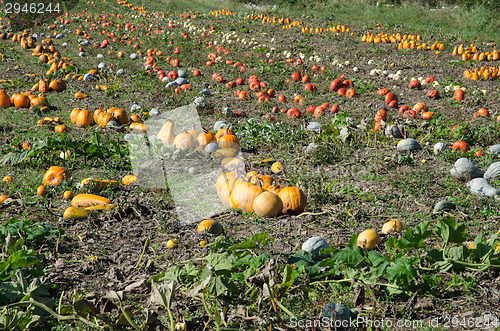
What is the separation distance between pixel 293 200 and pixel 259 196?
36 centimetres

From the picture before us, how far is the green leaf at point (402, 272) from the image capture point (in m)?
2.56

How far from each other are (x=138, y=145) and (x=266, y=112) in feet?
9.76

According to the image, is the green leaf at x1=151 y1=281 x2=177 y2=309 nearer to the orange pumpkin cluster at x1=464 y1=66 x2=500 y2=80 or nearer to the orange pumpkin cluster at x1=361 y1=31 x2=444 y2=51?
the orange pumpkin cluster at x1=464 y1=66 x2=500 y2=80

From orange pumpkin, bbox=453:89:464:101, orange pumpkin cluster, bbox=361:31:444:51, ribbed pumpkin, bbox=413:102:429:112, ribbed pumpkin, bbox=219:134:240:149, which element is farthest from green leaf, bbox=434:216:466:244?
orange pumpkin cluster, bbox=361:31:444:51

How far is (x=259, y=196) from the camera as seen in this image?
409 centimetres

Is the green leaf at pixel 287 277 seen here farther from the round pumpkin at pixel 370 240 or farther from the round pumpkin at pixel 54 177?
the round pumpkin at pixel 54 177

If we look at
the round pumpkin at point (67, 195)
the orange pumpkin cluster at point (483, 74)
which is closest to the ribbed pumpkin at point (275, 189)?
the round pumpkin at point (67, 195)

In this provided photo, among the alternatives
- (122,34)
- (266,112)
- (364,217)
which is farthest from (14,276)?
(122,34)

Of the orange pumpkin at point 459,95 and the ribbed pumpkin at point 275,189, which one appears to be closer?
the ribbed pumpkin at point 275,189

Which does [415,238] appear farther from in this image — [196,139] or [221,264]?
[196,139]

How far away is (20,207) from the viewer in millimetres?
4492

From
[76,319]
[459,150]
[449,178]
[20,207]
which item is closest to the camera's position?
[76,319]

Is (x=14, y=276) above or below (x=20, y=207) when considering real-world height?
above

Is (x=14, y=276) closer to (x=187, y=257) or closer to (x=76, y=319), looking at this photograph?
(x=76, y=319)
